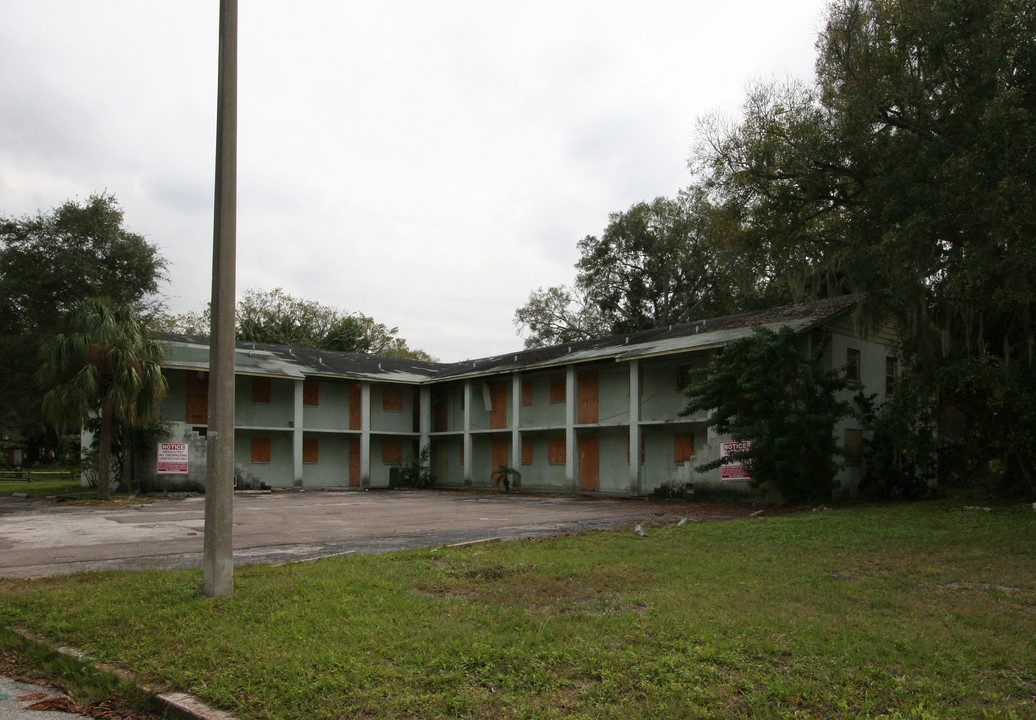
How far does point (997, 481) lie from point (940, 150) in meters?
9.38

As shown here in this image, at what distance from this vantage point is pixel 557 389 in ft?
98.5

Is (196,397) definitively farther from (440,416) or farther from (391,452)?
(440,416)

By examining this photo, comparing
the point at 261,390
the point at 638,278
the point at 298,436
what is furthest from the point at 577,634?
the point at 638,278

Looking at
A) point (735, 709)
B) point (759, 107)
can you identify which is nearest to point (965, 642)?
point (735, 709)

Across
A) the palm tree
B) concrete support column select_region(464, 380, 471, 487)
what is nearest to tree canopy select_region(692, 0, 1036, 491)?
concrete support column select_region(464, 380, 471, 487)

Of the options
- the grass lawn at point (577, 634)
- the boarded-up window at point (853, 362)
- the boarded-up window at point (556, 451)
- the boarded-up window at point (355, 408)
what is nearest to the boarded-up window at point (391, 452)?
the boarded-up window at point (355, 408)

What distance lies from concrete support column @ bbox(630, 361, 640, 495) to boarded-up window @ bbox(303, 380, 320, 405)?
45.6 ft

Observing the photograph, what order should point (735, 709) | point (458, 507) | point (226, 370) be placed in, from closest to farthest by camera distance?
point (735, 709), point (226, 370), point (458, 507)

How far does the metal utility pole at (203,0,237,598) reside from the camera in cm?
702

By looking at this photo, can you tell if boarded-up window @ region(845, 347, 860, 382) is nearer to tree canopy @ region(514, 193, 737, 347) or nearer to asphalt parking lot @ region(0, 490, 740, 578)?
asphalt parking lot @ region(0, 490, 740, 578)

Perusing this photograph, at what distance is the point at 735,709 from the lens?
4.14 meters

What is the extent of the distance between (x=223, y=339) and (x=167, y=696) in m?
3.42

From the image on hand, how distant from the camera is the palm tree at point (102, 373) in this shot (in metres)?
20.3

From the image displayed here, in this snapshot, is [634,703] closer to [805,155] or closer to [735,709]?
[735,709]
